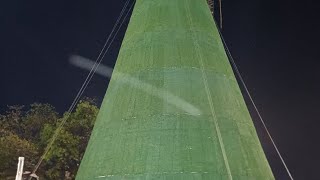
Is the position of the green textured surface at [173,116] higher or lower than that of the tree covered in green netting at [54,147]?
higher

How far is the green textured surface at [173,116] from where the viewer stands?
8.48 m

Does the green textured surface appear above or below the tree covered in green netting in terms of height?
above

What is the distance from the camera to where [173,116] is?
9172mm

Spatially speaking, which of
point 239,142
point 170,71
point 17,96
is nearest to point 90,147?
point 170,71

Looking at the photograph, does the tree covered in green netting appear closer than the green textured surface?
No

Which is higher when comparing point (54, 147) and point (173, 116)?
point (173, 116)

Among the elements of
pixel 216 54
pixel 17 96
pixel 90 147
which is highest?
pixel 216 54

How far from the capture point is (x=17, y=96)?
51.8 m

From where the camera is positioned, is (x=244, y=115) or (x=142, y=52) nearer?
(x=244, y=115)

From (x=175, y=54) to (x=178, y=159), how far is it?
339cm

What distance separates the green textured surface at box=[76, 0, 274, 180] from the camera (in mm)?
8477

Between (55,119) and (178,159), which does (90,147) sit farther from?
(55,119)

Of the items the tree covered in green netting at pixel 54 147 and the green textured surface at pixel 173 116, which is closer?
the green textured surface at pixel 173 116

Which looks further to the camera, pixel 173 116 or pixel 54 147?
pixel 54 147
